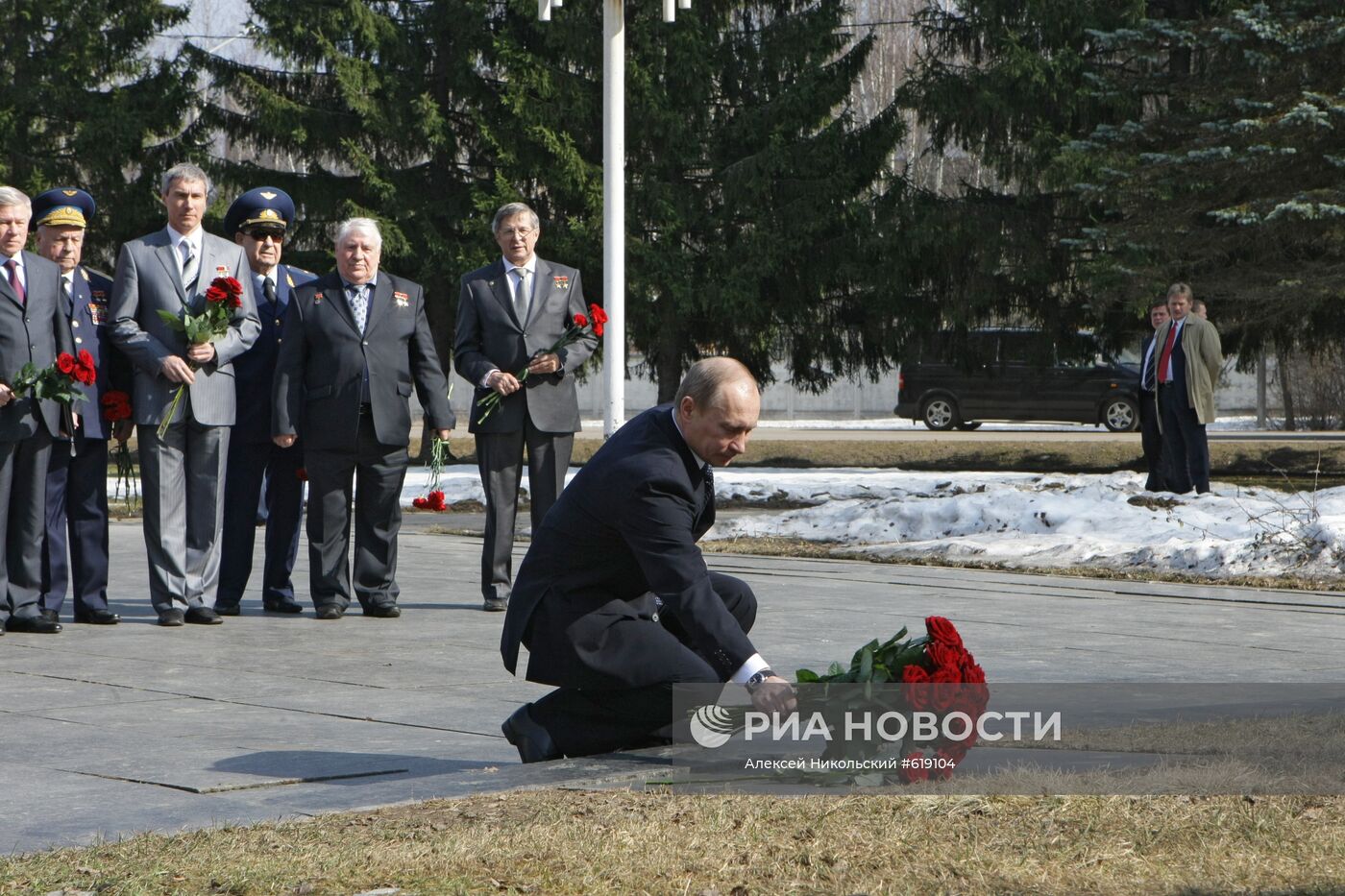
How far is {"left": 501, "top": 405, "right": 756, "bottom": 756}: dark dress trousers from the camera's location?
482 cm

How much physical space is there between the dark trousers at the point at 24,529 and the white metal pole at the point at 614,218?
20.3 feet

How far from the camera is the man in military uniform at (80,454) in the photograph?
28.7 ft

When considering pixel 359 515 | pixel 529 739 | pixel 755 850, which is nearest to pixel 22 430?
pixel 359 515

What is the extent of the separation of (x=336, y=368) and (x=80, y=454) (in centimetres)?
139

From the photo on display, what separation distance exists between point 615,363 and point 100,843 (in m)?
10.7

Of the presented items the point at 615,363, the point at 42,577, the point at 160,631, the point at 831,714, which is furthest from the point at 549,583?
the point at 615,363

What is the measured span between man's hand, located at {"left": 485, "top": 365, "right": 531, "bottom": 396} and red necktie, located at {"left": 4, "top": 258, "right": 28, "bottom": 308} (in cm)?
242

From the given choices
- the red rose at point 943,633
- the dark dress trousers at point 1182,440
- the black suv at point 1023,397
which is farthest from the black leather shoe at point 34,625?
the black suv at point 1023,397

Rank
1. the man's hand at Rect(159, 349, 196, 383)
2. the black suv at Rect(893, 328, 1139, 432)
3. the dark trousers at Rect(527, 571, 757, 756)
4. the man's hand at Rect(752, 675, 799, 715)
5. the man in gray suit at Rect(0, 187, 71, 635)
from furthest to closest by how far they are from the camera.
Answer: the black suv at Rect(893, 328, 1139, 432) → the man's hand at Rect(159, 349, 196, 383) → the man in gray suit at Rect(0, 187, 71, 635) → the dark trousers at Rect(527, 571, 757, 756) → the man's hand at Rect(752, 675, 799, 715)

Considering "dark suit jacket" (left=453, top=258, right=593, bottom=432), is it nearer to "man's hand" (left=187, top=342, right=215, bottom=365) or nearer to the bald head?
"man's hand" (left=187, top=342, right=215, bottom=365)

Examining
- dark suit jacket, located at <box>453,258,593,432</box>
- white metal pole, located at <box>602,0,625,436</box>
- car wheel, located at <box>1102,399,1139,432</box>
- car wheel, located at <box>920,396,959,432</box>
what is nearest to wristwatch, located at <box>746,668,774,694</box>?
dark suit jacket, located at <box>453,258,593,432</box>

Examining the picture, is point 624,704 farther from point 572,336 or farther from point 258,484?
point 258,484

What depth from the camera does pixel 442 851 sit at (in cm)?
383

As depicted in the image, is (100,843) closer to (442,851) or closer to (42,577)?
(442,851)
